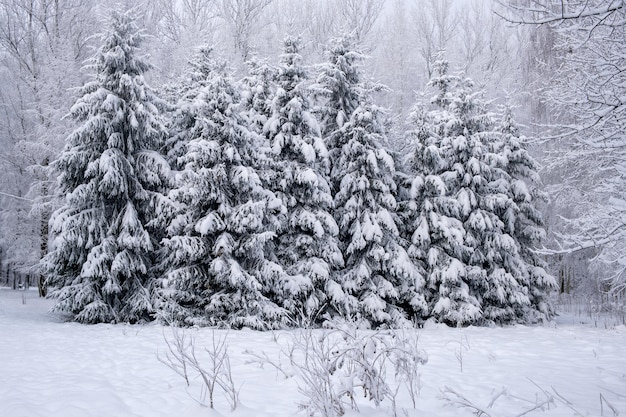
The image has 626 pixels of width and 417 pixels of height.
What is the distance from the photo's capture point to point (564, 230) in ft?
68.9

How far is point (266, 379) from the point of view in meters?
6.11

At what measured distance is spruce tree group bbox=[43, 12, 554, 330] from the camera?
12.5 metres

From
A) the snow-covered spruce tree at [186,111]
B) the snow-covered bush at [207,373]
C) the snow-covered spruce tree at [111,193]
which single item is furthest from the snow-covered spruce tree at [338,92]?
the snow-covered bush at [207,373]

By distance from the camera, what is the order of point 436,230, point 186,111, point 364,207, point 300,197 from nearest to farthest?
point 300,197
point 186,111
point 364,207
point 436,230

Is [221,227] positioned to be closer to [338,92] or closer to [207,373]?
[338,92]

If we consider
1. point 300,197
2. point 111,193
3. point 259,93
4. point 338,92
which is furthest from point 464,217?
point 111,193

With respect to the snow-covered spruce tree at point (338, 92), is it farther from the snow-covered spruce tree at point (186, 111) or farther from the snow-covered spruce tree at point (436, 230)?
the snow-covered spruce tree at point (186, 111)

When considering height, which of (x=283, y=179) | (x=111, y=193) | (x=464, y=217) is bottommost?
(x=464, y=217)

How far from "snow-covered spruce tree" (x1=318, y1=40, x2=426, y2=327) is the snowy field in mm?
3081

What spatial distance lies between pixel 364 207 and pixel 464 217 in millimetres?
4119

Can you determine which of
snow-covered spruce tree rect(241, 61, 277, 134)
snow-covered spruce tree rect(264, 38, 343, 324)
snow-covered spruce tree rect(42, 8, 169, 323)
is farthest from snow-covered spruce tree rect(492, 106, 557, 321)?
snow-covered spruce tree rect(42, 8, 169, 323)

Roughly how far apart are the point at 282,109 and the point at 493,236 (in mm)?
8919

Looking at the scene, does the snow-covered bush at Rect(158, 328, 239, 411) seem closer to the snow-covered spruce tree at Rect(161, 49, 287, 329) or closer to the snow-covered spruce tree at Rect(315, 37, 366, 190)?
the snow-covered spruce tree at Rect(161, 49, 287, 329)

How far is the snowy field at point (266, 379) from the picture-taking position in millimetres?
4578
